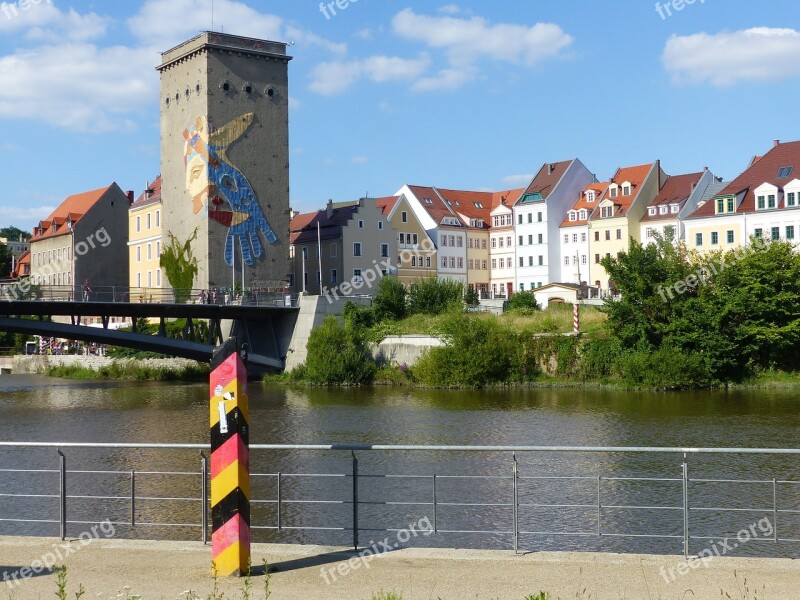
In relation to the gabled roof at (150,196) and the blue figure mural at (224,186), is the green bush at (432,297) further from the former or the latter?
the gabled roof at (150,196)

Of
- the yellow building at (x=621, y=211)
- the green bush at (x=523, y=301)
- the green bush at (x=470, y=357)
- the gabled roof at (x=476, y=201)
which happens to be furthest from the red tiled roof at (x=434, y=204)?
the green bush at (x=470, y=357)

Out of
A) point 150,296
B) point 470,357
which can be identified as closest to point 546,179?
point 470,357

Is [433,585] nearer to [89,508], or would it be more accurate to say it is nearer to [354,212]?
[89,508]

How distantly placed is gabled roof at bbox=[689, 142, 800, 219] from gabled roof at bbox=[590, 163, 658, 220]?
889 cm

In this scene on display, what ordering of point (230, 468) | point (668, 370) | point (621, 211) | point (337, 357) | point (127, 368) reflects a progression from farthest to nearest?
point (621, 211)
point (127, 368)
point (337, 357)
point (668, 370)
point (230, 468)

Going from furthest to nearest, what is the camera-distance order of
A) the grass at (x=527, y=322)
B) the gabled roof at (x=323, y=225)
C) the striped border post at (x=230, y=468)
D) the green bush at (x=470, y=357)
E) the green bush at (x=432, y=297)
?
the gabled roof at (x=323, y=225), the green bush at (x=432, y=297), the grass at (x=527, y=322), the green bush at (x=470, y=357), the striped border post at (x=230, y=468)

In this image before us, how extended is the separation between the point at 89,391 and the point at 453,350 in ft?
64.0

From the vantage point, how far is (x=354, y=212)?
78688 mm

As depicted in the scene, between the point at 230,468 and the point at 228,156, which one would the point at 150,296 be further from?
the point at 230,468

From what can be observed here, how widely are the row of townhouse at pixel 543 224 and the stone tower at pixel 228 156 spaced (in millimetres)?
6592

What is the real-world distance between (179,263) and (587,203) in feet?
117

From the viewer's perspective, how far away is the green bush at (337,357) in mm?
54875

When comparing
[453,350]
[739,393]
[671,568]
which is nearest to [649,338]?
[739,393]

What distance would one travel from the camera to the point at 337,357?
5506 centimetres
